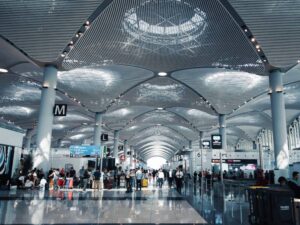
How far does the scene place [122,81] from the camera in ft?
89.3

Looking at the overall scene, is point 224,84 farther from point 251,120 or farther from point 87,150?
point 251,120

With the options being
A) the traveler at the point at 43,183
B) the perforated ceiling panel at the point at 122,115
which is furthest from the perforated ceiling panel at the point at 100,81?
the traveler at the point at 43,183

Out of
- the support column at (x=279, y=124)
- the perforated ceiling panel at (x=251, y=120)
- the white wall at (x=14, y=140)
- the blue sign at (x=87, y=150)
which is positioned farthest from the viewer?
the perforated ceiling panel at (x=251, y=120)

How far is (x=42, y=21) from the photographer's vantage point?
15141mm

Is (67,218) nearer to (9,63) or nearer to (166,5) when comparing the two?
(166,5)

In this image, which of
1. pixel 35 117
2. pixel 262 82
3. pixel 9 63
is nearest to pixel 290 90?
pixel 262 82

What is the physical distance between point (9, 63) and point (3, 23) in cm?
772

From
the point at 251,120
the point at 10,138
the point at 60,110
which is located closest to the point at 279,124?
the point at 60,110

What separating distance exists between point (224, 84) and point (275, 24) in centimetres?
1234

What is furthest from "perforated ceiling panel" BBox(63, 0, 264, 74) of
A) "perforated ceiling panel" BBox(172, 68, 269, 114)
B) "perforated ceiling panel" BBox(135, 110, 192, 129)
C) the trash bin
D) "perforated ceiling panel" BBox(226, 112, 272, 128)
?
"perforated ceiling panel" BBox(135, 110, 192, 129)

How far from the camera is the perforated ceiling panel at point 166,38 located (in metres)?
15.5

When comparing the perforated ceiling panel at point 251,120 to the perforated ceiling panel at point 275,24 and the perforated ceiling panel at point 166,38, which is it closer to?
the perforated ceiling panel at point 166,38

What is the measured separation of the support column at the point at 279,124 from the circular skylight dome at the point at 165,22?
22.1 feet

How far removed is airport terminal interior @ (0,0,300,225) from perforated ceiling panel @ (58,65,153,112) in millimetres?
105
